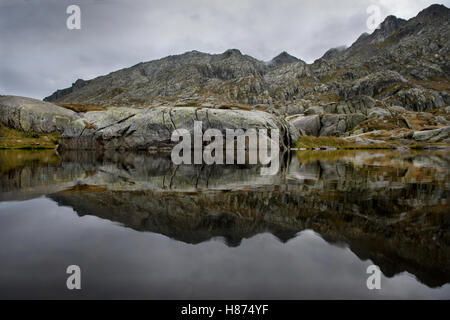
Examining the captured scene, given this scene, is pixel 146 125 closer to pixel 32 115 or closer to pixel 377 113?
pixel 32 115

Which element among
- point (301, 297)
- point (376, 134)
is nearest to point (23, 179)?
point (301, 297)

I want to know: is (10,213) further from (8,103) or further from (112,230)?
(8,103)

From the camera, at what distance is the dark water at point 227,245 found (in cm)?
331

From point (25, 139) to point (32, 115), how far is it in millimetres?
9416

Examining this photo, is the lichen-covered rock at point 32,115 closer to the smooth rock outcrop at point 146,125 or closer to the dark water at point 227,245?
the smooth rock outcrop at point 146,125

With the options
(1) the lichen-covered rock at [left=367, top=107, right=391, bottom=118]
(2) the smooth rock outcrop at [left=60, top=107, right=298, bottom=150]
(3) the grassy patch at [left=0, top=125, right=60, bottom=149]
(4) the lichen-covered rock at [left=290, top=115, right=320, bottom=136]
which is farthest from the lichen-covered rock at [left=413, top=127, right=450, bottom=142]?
(3) the grassy patch at [left=0, top=125, right=60, bottom=149]

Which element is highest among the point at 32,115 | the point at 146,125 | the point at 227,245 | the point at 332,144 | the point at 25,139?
the point at 32,115

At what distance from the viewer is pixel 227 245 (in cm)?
473

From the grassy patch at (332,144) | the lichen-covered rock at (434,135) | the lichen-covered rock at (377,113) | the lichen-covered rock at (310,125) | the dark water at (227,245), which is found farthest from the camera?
the lichen-covered rock at (377,113)

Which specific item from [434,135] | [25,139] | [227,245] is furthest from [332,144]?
[25,139]

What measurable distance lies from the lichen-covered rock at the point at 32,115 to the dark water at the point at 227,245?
71.9 metres

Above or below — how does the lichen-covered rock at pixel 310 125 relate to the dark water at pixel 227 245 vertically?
above

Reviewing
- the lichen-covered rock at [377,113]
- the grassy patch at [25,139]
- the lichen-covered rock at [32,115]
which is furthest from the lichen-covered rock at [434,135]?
the grassy patch at [25,139]

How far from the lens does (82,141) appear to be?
4834cm
